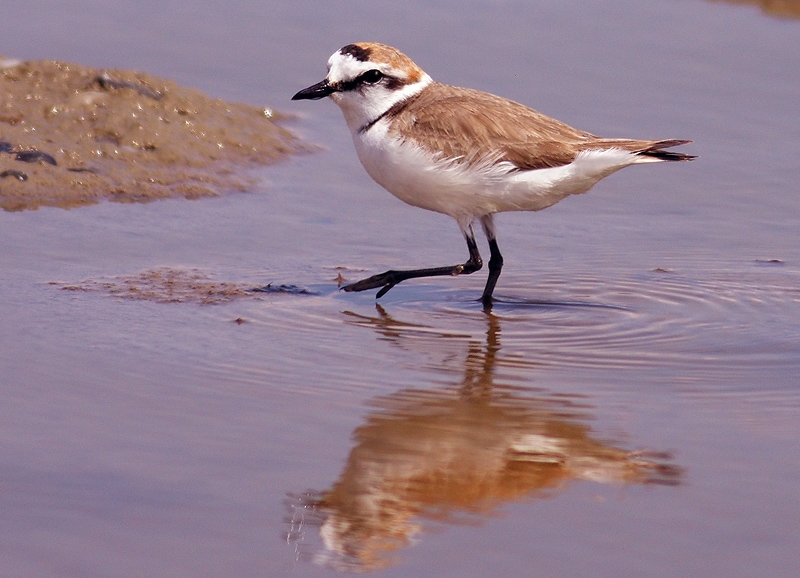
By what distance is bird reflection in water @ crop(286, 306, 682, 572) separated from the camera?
137 inches

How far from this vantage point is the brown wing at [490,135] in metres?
5.97

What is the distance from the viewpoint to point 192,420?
4.20 m

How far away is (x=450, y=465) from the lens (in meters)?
3.95

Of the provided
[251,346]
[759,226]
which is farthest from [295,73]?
[251,346]

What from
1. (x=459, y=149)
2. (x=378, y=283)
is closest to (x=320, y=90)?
(x=459, y=149)

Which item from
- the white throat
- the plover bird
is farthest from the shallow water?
the white throat

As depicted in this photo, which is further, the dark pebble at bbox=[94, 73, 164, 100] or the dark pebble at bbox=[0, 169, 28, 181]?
the dark pebble at bbox=[94, 73, 164, 100]

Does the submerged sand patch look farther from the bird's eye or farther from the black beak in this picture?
the bird's eye

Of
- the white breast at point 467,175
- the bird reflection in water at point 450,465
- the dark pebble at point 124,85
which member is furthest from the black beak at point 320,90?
the dark pebble at point 124,85

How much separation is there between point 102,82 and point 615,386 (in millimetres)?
5051

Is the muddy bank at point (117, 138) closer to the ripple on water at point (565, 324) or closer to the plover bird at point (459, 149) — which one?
the plover bird at point (459, 149)

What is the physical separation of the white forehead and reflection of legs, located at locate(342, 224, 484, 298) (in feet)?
3.15

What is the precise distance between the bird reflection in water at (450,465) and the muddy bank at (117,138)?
3.35 meters

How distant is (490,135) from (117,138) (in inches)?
118
